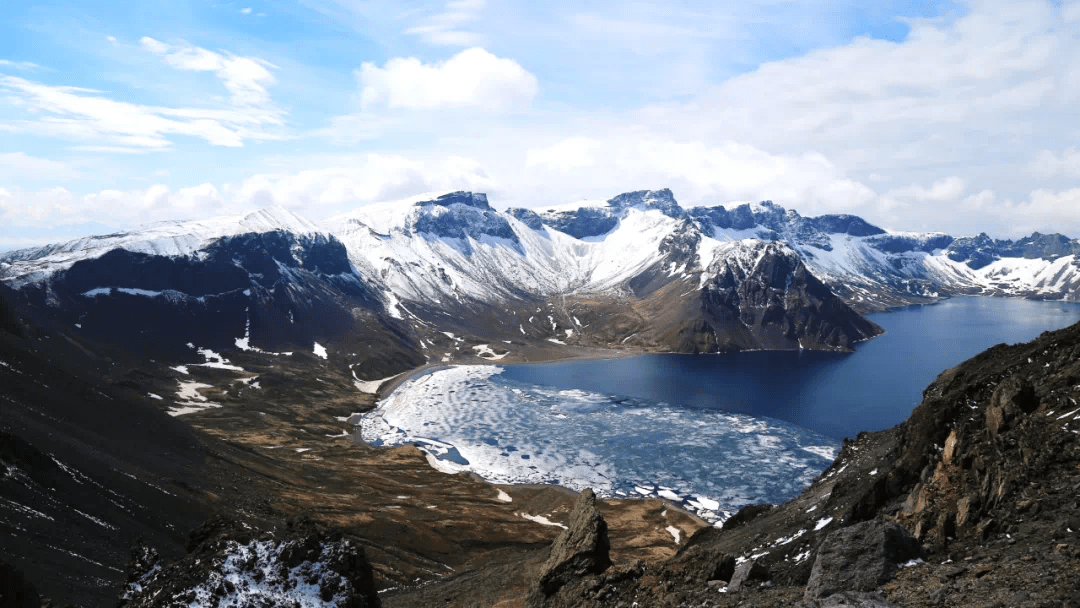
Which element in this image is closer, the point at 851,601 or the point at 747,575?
the point at 851,601

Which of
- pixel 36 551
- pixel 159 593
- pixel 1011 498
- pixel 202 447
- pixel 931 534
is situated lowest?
pixel 202 447

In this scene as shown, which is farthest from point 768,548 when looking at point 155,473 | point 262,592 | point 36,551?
point 155,473

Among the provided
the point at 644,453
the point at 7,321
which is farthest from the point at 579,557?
the point at 644,453

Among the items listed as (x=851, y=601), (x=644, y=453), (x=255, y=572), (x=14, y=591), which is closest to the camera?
(x=851, y=601)

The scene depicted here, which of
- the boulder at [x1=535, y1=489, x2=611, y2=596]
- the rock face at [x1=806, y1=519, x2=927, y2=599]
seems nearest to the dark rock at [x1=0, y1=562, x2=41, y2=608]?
the boulder at [x1=535, y1=489, x2=611, y2=596]

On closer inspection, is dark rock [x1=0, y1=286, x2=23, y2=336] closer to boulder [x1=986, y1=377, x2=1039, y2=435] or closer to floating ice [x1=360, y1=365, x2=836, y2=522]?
floating ice [x1=360, y1=365, x2=836, y2=522]

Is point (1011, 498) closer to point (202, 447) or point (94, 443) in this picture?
point (94, 443)

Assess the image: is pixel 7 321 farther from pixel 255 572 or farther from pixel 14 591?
pixel 255 572

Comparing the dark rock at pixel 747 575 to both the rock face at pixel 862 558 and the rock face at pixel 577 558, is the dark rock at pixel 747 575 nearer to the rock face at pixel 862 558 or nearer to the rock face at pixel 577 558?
the rock face at pixel 862 558
